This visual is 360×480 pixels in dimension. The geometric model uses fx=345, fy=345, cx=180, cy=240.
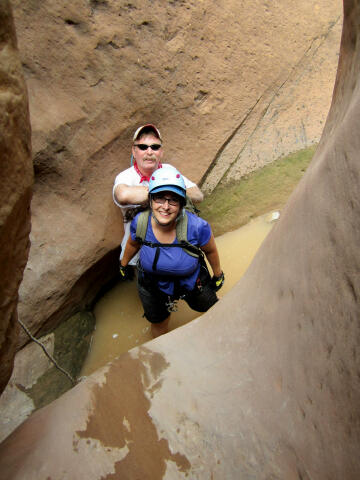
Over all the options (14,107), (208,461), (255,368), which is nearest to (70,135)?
(14,107)

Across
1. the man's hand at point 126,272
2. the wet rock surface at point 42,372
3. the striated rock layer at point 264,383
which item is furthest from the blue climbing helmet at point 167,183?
the wet rock surface at point 42,372

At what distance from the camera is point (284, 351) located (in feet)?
3.54

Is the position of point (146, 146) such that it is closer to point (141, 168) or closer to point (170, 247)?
point (141, 168)

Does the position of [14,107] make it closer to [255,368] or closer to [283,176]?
[255,368]

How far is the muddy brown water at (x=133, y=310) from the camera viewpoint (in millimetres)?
2551

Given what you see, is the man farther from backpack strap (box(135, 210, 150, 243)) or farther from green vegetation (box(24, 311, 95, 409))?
green vegetation (box(24, 311, 95, 409))

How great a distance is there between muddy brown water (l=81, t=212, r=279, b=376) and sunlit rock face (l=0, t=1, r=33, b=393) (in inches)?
61.5

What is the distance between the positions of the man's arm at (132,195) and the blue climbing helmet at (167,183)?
0.28 metres

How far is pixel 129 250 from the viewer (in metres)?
2.12

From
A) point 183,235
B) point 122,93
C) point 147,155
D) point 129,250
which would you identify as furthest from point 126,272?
point 122,93

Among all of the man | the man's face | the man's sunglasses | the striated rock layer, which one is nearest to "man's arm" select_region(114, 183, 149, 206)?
the man

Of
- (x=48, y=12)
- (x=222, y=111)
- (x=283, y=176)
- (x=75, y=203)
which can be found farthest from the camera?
(x=283, y=176)

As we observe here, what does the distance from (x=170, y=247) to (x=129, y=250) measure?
0.40 m

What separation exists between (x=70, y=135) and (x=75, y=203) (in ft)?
1.48
